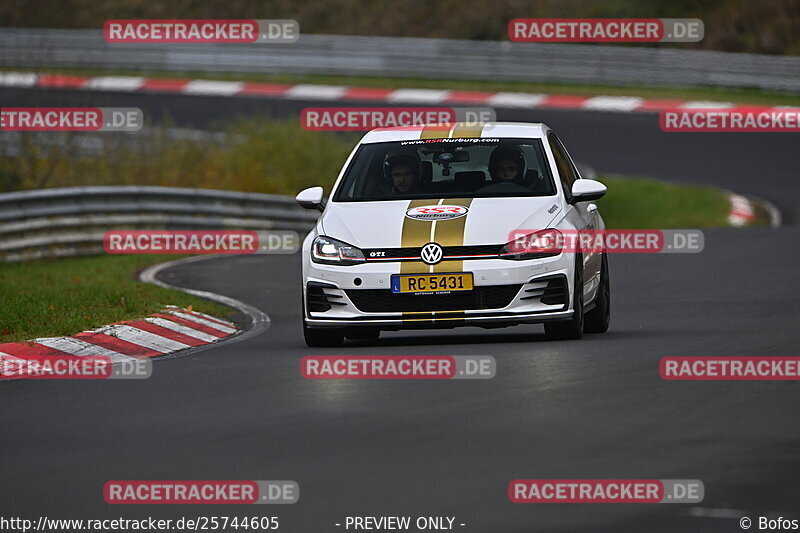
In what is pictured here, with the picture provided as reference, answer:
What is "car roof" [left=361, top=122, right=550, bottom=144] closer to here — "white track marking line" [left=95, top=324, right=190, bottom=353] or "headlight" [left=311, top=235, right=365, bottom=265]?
"headlight" [left=311, top=235, right=365, bottom=265]

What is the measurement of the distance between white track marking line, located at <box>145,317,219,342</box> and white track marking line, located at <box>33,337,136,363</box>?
109 cm

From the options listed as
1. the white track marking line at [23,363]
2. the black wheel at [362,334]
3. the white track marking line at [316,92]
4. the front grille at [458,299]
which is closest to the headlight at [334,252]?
the front grille at [458,299]

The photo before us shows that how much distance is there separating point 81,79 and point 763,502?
111ft

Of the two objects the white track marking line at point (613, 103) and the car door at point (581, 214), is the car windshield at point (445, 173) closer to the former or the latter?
the car door at point (581, 214)

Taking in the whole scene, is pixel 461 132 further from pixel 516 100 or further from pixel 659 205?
pixel 516 100

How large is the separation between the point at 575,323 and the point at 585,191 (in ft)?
3.08

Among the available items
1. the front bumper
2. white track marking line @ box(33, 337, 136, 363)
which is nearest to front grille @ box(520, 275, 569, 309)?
the front bumper

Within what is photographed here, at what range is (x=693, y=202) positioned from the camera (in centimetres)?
2712

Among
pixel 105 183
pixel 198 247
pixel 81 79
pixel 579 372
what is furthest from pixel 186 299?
pixel 81 79

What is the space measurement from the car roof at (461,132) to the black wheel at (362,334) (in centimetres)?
146

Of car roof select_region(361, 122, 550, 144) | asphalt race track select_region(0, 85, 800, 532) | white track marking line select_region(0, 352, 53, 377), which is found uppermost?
car roof select_region(361, 122, 550, 144)

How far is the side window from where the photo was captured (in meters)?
12.1

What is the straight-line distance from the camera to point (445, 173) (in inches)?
482

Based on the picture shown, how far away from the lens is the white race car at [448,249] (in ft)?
36.4
